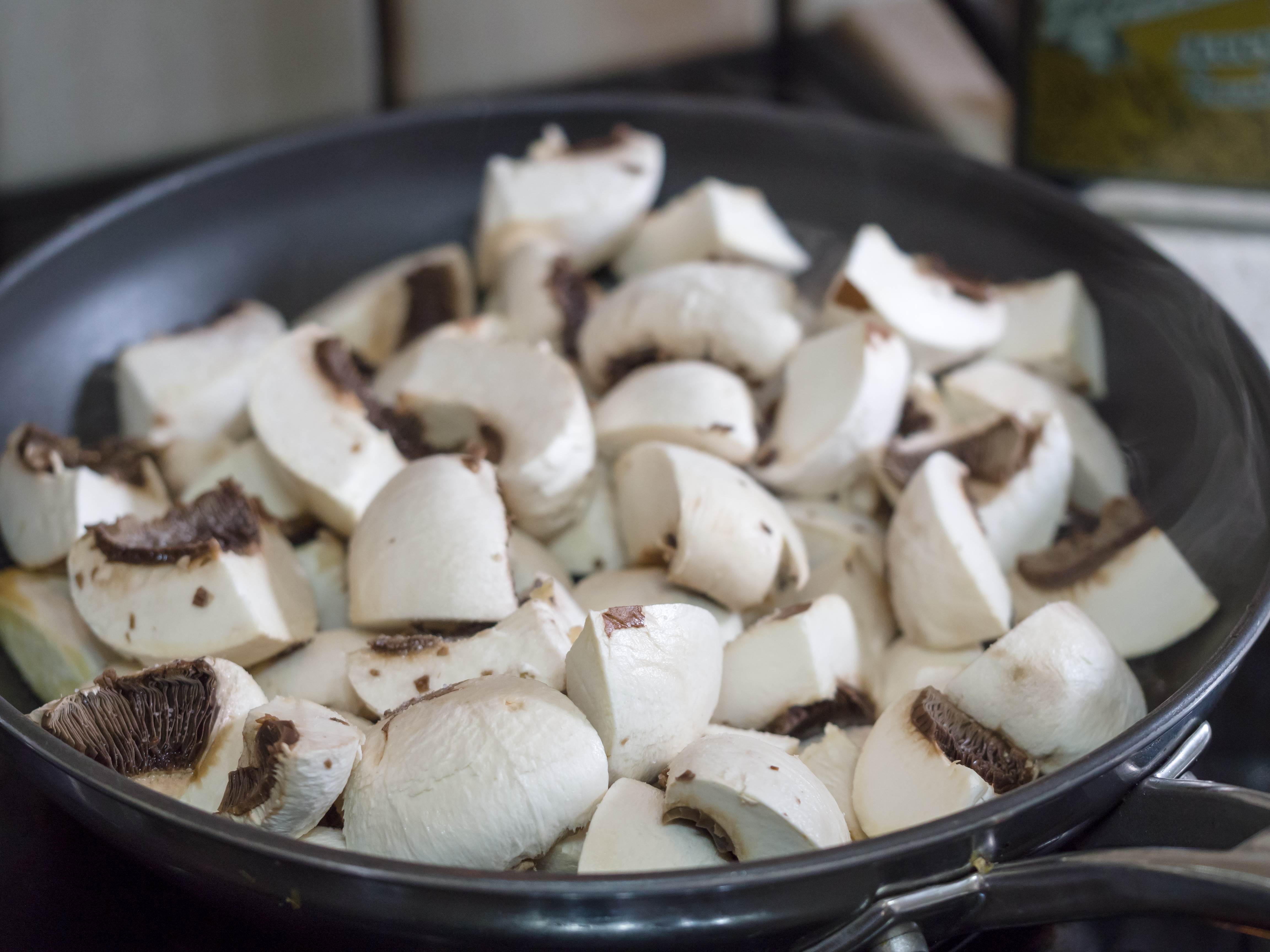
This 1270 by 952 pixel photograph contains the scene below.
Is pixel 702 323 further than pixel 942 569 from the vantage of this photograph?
Yes

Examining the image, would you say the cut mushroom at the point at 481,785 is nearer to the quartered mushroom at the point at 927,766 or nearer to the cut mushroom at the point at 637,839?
the cut mushroom at the point at 637,839

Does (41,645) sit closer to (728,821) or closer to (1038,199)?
(728,821)

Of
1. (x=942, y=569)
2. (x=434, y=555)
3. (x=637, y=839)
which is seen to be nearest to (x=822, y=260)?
(x=942, y=569)

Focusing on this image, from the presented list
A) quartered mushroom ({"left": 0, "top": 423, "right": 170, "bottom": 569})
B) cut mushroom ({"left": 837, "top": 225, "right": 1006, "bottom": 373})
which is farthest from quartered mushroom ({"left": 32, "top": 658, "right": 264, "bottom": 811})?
cut mushroom ({"left": 837, "top": 225, "right": 1006, "bottom": 373})

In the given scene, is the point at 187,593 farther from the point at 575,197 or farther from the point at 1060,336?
the point at 1060,336

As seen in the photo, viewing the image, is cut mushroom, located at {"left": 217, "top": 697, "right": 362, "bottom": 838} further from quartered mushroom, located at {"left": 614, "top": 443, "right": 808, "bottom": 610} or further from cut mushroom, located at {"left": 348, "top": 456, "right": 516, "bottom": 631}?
quartered mushroom, located at {"left": 614, "top": 443, "right": 808, "bottom": 610}

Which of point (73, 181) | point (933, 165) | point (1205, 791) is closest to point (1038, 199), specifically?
point (933, 165)
